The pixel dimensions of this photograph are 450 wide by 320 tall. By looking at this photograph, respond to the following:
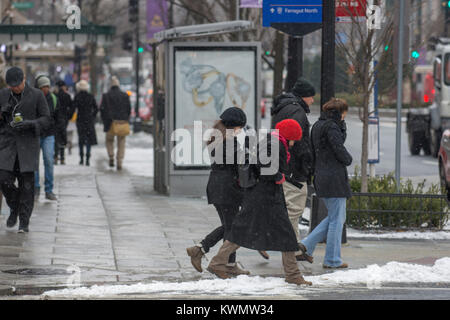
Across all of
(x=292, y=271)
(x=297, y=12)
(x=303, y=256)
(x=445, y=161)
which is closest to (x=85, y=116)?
(x=445, y=161)

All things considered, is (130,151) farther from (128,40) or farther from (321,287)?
(321,287)

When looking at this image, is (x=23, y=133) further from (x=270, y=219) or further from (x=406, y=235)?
(x=406, y=235)

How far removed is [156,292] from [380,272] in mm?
2138

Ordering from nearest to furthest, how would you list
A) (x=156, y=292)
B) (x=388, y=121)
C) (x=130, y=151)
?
1. (x=156, y=292)
2. (x=130, y=151)
3. (x=388, y=121)

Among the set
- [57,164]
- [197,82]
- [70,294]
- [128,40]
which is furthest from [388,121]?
[70,294]

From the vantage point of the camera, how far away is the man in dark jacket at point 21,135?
11.5m

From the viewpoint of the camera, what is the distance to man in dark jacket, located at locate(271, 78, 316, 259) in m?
9.68

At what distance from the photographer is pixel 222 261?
9062 millimetres

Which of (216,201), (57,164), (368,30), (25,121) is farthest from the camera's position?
(57,164)

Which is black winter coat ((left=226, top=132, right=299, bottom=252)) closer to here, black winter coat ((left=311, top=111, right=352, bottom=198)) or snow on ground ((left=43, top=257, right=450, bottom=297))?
snow on ground ((left=43, top=257, right=450, bottom=297))

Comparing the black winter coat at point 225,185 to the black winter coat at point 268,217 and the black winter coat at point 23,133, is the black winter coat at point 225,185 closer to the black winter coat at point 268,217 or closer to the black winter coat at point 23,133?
the black winter coat at point 268,217

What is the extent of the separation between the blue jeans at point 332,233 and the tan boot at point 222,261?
1181mm

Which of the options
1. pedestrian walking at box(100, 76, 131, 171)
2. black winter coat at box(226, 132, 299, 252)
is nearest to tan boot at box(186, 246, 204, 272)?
black winter coat at box(226, 132, 299, 252)
